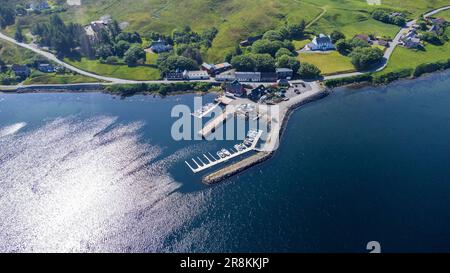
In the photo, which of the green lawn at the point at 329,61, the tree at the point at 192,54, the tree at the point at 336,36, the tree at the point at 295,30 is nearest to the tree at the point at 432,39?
the tree at the point at 336,36

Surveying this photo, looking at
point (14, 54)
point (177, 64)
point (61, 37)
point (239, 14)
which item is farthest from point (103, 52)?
point (239, 14)

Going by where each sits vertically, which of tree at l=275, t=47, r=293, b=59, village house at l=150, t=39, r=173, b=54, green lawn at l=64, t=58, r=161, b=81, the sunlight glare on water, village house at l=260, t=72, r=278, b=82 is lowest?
the sunlight glare on water

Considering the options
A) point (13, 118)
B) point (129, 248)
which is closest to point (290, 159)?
point (129, 248)

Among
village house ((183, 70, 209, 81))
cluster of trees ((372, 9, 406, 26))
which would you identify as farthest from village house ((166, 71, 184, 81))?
cluster of trees ((372, 9, 406, 26))

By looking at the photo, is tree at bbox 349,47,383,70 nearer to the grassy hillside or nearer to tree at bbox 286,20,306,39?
the grassy hillside

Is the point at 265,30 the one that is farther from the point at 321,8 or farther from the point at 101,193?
the point at 101,193

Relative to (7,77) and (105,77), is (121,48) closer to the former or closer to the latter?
(105,77)

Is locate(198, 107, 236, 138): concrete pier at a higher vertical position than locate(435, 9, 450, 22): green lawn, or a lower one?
lower
